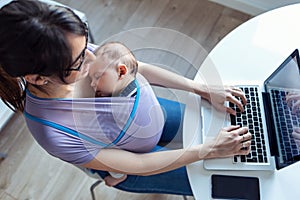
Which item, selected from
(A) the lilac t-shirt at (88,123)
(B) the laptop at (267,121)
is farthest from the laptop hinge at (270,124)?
(A) the lilac t-shirt at (88,123)

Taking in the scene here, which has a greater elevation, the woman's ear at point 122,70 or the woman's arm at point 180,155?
the woman's ear at point 122,70

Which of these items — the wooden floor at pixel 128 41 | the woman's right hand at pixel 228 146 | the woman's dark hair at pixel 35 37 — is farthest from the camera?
the wooden floor at pixel 128 41

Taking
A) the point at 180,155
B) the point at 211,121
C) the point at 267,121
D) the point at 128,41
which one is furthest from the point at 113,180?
the point at 128,41

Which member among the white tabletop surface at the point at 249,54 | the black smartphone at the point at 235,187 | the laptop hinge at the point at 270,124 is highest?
the white tabletop surface at the point at 249,54

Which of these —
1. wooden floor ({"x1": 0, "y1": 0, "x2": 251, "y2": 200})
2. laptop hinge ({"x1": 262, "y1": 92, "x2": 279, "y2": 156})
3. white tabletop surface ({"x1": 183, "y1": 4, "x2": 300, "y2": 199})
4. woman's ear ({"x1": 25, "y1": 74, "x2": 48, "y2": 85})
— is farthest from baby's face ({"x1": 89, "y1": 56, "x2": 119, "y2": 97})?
wooden floor ({"x1": 0, "y1": 0, "x2": 251, "y2": 200})

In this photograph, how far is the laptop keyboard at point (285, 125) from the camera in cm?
96

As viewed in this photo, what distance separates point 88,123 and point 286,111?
504 millimetres

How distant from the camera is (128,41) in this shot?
4.76 feet

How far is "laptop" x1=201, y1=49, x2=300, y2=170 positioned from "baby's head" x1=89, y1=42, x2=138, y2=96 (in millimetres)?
255

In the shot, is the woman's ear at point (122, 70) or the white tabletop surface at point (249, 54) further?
the white tabletop surface at point (249, 54)

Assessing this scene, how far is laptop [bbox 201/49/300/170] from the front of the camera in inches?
38.1

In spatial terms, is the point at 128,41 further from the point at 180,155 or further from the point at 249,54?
the point at 180,155

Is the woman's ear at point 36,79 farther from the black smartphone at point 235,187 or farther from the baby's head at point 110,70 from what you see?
the black smartphone at point 235,187

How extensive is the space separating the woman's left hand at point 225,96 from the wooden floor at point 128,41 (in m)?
0.49
